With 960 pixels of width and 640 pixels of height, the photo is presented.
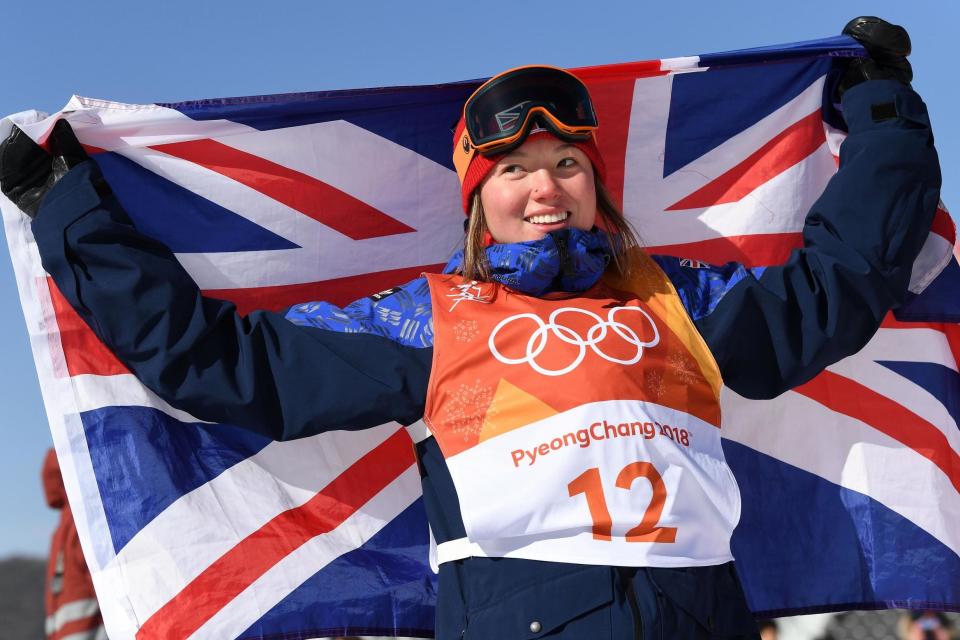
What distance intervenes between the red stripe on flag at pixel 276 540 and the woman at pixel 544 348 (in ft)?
2.17

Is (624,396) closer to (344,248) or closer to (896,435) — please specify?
(344,248)

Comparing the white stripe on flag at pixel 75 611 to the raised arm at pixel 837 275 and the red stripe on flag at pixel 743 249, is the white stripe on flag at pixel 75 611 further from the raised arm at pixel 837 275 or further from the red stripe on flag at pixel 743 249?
the raised arm at pixel 837 275

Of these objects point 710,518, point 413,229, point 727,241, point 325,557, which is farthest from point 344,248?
point 710,518

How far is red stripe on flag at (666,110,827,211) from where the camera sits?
12.4 ft

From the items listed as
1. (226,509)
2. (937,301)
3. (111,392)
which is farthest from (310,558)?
(937,301)

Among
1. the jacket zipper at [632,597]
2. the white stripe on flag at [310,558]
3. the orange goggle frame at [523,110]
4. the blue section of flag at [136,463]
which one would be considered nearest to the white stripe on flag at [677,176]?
the orange goggle frame at [523,110]

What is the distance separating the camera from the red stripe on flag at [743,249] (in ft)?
12.4

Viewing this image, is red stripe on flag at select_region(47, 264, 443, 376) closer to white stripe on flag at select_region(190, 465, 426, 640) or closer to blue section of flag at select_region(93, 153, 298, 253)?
blue section of flag at select_region(93, 153, 298, 253)

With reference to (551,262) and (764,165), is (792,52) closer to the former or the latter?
(764,165)

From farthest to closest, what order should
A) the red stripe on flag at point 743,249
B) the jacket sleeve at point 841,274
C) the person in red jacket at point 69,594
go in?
the person in red jacket at point 69,594 → the red stripe on flag at point 743,249 → the jacket sleeve at point 841,274

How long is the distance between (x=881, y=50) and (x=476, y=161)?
1375mm

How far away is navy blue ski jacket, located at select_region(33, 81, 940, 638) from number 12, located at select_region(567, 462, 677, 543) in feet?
0.26

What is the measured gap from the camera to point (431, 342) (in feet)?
9.45

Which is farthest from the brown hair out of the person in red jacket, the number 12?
the person in red jacket
